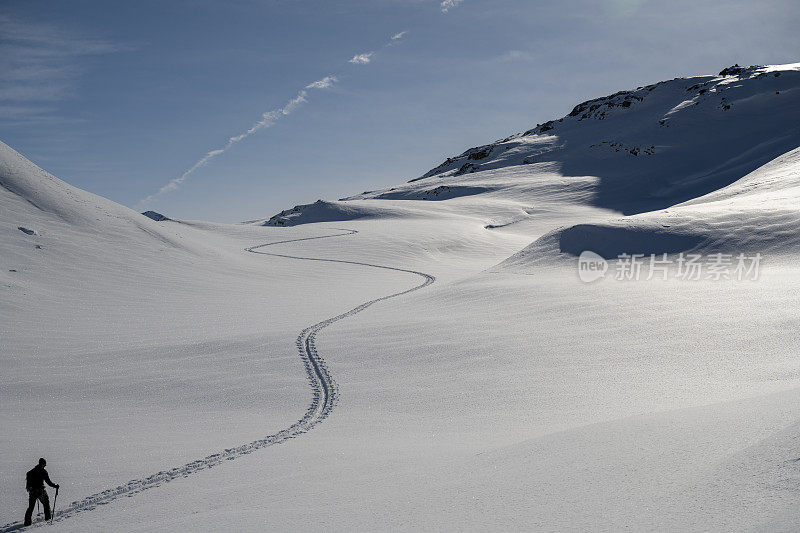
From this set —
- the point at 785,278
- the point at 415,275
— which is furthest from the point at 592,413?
the point at 415,275

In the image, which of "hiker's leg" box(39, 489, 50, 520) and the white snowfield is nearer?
the white snowfield

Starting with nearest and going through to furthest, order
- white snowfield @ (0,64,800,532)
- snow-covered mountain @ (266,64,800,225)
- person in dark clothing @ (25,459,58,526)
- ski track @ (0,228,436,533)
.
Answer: white snowfield @ (0,64,800,532) → person in dark clothing @ (25,459,58,526) → ski track @ (0,228,436,533) → snow-covered mountain @ (266,64,800,225)

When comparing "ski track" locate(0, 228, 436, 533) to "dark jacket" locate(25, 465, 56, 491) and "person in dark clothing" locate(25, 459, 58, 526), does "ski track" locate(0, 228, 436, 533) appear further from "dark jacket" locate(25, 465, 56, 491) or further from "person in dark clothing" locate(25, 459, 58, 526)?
"dark jacket" locate(25, 465, 56, 491)

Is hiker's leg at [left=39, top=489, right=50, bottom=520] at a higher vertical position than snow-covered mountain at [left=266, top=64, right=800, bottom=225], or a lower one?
lower

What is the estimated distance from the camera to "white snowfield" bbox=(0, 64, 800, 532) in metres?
5.05

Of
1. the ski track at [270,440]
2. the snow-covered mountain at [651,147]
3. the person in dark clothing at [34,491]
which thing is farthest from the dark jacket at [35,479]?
the snow-covered mountain at [651,147]

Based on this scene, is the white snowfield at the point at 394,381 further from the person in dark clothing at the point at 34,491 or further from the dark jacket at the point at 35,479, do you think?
the dark jacket at the point at 35,479

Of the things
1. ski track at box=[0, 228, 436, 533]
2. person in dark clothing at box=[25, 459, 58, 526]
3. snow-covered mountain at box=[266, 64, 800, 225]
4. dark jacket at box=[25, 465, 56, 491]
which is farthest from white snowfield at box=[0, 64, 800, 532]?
snow-covered mountain at box=[266, 64, 800, 225]

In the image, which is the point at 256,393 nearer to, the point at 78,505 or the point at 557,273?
the point at 78,505

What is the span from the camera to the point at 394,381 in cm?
1048

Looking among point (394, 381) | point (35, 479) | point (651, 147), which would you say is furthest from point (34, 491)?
point (651, 147)

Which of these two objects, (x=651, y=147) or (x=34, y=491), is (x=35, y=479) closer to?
(x=34, y=491)

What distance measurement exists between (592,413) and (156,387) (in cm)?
766

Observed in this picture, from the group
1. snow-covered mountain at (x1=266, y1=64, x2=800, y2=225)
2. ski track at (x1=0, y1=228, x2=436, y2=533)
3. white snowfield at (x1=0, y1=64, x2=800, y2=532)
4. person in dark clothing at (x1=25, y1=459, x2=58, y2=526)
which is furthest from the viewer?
snow-covered mountain at (x1=266, y1=64, x2=800, y2=225)
